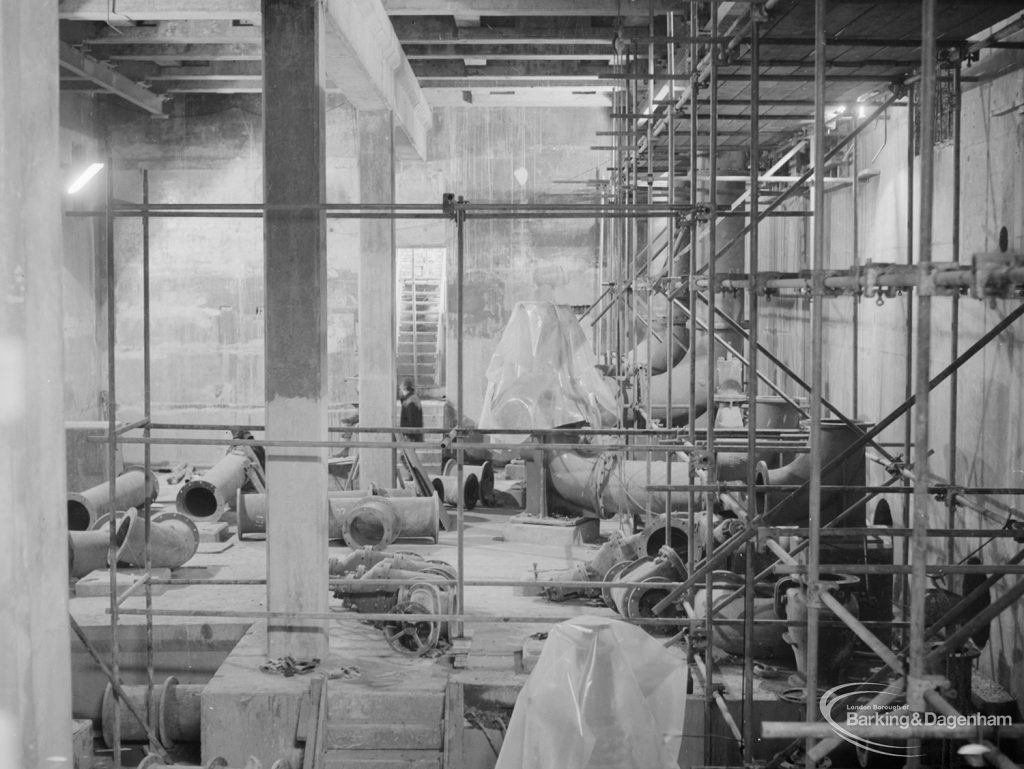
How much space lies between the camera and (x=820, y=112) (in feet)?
18.6

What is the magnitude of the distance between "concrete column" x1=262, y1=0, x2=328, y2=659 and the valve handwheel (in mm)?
757

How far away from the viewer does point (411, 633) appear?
34.0ft

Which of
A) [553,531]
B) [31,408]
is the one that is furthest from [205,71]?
[31,408]

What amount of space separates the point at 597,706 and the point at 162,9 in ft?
30.6

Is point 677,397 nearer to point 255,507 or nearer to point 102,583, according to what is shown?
point 255,507

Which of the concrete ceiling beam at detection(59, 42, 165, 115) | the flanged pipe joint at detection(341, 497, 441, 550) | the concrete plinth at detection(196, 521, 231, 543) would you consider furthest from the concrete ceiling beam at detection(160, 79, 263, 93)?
the flanged pipe joint at detection(341, 497, 441, 550)

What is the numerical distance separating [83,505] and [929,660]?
38.5ft

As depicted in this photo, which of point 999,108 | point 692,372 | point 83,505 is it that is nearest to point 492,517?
point 83,505

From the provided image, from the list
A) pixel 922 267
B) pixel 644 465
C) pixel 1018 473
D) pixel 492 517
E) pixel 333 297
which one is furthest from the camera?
pixel 333 297

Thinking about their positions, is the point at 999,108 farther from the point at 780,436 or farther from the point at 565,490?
the point at 565,490

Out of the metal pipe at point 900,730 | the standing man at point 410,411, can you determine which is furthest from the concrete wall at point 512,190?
the metal pipe at point 900,730

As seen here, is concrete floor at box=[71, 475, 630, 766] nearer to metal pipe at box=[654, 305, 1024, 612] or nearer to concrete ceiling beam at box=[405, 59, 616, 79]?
metal pipe at box=[654, 305, 1024, 612]

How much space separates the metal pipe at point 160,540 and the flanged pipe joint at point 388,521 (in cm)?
173

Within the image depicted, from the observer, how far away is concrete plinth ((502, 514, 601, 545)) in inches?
571
